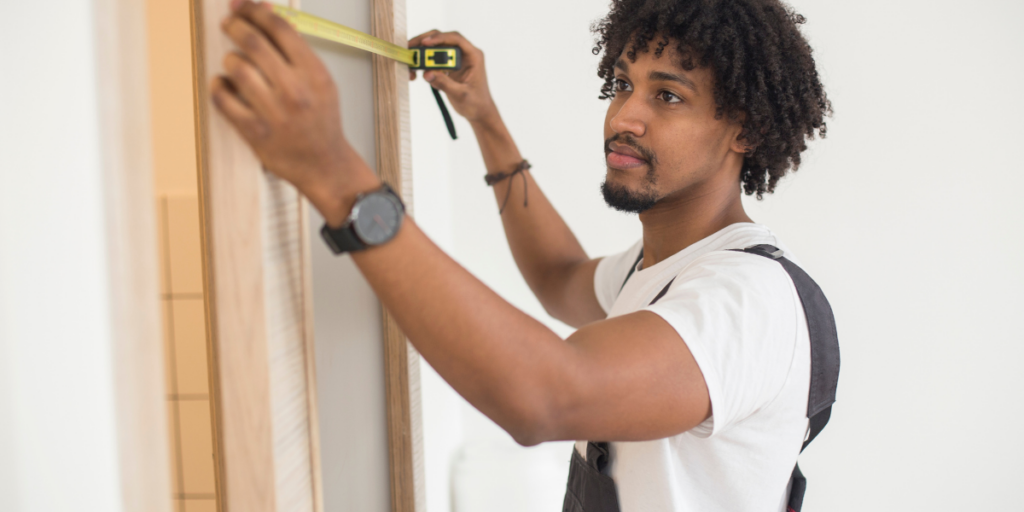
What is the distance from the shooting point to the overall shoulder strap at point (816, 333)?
0.99 metres

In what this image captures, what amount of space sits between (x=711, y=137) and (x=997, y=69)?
1.48m

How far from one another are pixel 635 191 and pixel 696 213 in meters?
0.14

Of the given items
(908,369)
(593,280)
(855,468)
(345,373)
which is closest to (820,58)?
(908,369)

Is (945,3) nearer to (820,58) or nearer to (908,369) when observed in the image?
(820,58)

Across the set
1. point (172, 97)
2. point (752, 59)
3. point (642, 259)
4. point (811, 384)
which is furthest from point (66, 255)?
point (172, 97)

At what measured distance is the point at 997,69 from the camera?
2.07m

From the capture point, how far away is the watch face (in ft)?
2.06

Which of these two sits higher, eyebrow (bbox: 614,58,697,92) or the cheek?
eyebrow (bbox: 614,58,697,92)

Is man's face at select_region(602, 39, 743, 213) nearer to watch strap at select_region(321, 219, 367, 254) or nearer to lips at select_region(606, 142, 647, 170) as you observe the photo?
lips at select_region(606, 142, 647, 170)

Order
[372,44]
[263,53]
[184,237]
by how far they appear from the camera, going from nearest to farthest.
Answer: [263,53], [372,44], [184,237]

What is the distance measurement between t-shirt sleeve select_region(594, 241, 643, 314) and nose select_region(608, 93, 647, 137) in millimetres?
369

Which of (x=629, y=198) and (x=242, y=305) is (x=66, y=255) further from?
(x=629, y=198)

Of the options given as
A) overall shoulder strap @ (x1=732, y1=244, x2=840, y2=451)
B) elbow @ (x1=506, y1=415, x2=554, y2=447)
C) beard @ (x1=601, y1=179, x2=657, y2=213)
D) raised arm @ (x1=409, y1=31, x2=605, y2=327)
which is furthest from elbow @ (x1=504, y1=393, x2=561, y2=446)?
raised arm @ (x1=409, y1=31, x2=605, y2=327)

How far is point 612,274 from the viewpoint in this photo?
5.26 ft
